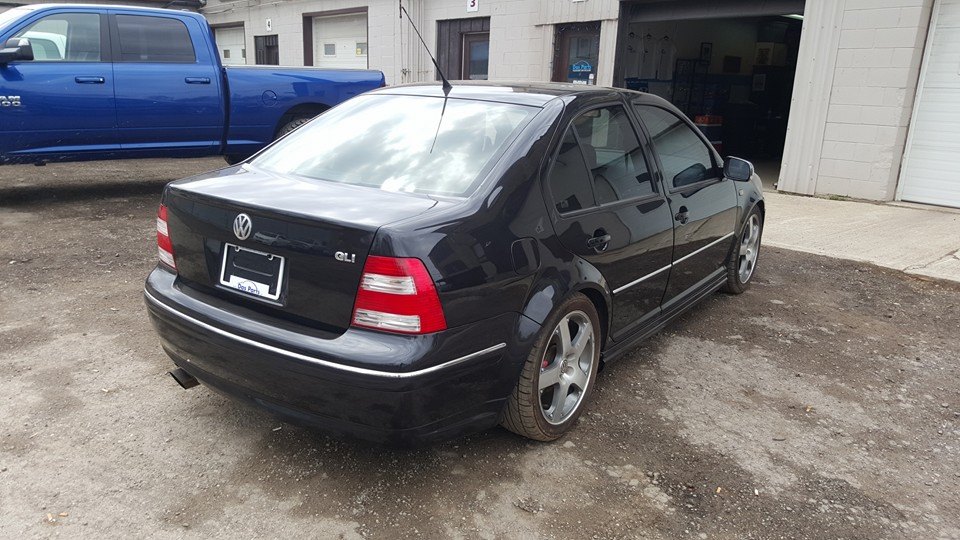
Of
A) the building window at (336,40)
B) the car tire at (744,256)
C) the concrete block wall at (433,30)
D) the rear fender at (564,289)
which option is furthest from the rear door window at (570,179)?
the building window at (336,40)

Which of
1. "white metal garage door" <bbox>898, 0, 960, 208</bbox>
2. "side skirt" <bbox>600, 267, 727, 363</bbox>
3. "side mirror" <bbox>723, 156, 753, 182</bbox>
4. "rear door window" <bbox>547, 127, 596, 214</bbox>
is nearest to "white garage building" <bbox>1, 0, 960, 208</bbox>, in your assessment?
"white metal garage door" <bbox>898, 0, 960, 208</bbox>

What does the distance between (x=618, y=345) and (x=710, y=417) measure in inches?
21.8

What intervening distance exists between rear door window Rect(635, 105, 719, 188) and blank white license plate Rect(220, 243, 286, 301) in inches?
86.3

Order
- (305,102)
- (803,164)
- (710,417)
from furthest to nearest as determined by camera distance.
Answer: (803,164) → (305,102) → (710,417)

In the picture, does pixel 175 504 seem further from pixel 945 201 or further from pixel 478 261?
pixel 945 201

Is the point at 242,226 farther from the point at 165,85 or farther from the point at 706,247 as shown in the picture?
the point at 165,85

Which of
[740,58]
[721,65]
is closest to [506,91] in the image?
[721,65]

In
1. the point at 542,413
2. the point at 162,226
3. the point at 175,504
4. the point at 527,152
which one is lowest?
the point at 175,504

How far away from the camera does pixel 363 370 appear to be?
236 centimetres

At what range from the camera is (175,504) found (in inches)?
102

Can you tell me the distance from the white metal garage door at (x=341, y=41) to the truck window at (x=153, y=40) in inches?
344

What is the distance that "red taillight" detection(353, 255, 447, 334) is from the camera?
7.75 feet

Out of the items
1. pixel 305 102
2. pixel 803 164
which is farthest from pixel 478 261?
pixel 803 164

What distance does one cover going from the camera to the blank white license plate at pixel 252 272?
257 cm
